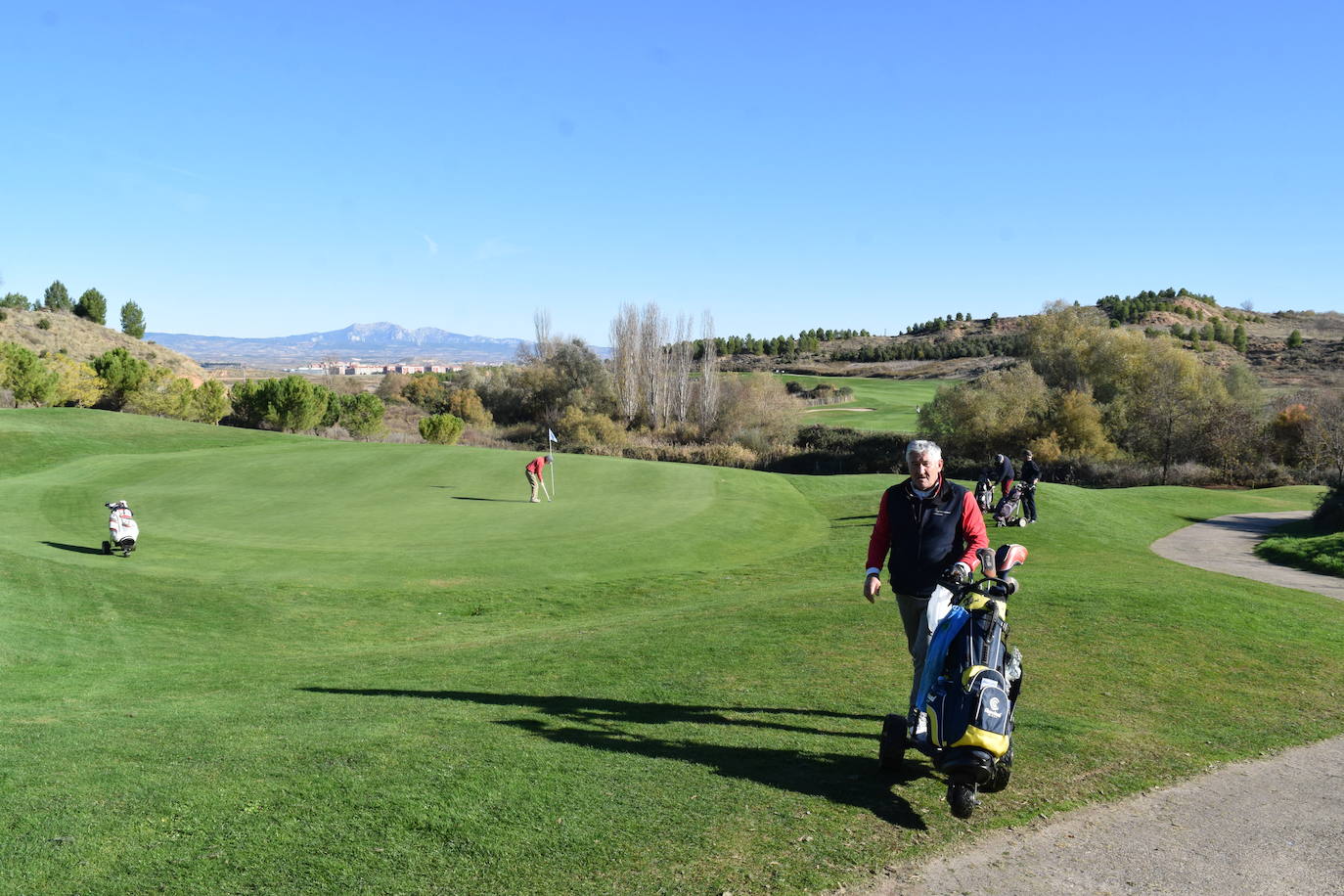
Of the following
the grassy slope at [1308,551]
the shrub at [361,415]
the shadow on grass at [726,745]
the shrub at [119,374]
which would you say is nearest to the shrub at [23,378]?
the shrub at [119,374]

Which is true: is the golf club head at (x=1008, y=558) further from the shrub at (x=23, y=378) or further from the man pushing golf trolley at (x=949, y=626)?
the shrub at (x=23, y=378)

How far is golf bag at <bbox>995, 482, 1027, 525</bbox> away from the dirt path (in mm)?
18356

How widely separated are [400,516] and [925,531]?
20.9 meters

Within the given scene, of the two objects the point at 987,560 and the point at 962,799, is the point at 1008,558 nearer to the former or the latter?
the point at 987,560

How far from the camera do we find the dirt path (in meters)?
4.95

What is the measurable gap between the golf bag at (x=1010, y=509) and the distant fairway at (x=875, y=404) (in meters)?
47.9

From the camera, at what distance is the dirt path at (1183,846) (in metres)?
4.95

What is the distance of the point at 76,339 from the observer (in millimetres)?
95438

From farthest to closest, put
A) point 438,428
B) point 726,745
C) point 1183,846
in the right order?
point 438,428
point 726,745
point 1183,846

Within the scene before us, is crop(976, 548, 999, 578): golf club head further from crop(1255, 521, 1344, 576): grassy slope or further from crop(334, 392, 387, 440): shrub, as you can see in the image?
crop(334, 392, 387, 440): shrub

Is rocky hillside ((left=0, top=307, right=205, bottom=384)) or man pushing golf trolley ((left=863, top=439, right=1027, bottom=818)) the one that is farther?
rocky hillside ((left=0, top=307, right=205, bottom=384))

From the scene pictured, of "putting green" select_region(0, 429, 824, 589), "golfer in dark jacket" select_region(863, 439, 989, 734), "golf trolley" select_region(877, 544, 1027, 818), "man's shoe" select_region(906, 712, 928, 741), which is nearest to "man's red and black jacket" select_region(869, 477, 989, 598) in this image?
"golfer in dark jacket" select_region(863, 439, 989, 734)

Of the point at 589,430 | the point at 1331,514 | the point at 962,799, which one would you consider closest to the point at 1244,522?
the point at 1331,514

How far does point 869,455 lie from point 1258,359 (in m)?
64.3
